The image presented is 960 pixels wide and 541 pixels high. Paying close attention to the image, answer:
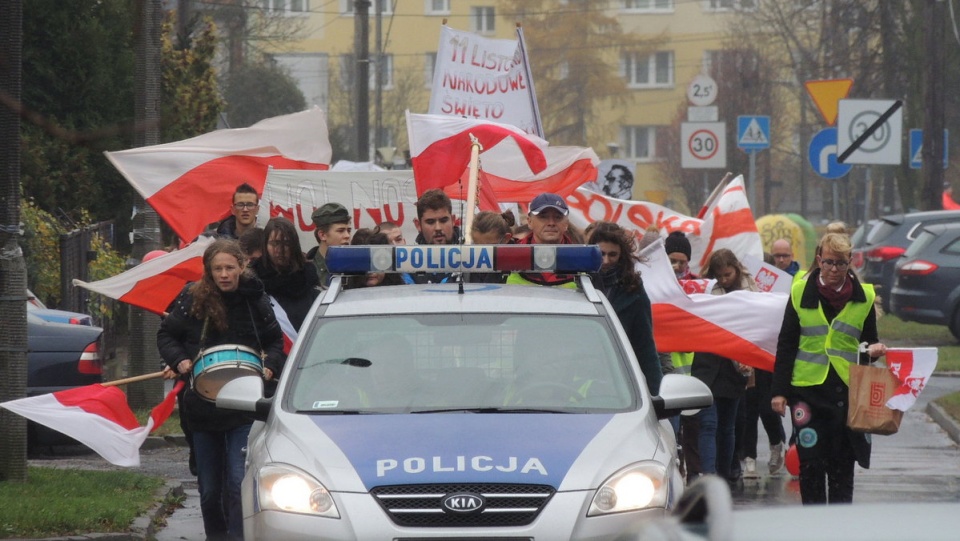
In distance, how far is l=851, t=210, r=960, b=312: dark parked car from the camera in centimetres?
2445

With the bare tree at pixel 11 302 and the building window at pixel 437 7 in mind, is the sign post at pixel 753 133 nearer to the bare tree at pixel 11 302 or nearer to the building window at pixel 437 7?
the bare tree at pixel 11 302

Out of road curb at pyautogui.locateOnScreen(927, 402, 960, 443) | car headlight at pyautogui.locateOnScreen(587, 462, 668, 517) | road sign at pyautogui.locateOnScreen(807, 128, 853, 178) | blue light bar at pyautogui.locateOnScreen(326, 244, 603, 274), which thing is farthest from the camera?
road sign at pyautogui.locateOnScreen(807, 128, 853, 178)

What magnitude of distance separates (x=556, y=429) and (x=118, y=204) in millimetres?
16688

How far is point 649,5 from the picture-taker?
284ft

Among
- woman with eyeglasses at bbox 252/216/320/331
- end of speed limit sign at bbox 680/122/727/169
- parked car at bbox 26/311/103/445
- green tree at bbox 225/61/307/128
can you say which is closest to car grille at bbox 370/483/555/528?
woman with eyeglasses at bbox 252/216/320/331

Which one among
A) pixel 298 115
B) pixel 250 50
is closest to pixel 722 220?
pixel 298 115

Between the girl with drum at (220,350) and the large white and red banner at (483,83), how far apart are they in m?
8.19

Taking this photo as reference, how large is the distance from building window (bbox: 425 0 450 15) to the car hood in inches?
3132

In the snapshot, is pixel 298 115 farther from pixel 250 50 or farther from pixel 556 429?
pixel 250 50

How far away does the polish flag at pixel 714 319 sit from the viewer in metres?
10.3

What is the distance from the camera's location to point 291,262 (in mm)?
9047

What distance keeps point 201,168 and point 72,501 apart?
11.3 feet

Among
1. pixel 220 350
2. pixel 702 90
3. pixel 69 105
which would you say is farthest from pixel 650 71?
pixel 220 350

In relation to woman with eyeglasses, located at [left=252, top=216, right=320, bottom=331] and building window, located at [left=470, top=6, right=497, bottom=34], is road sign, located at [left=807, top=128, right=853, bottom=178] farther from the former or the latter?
building window, located at [left=470, top=6, right=497, bottom=34]
